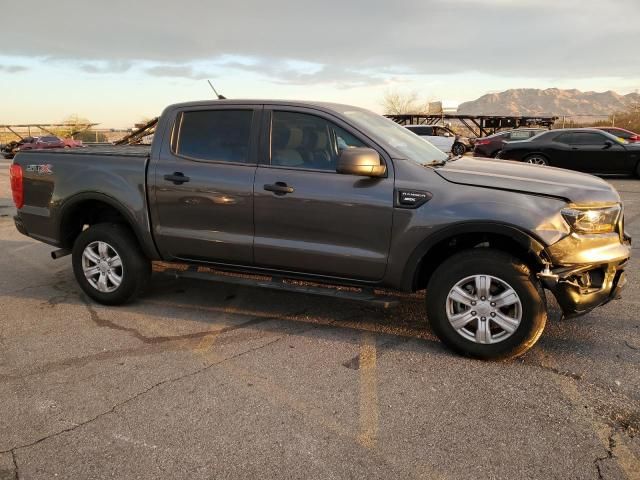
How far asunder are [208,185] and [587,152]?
13161mm

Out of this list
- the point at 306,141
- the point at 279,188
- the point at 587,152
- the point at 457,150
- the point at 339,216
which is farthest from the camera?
the point at 587,152

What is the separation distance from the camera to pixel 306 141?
4.14 m

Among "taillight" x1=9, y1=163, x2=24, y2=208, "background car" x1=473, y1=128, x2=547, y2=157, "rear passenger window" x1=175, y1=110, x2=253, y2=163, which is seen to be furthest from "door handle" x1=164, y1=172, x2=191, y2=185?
"background car" x1=473, y1=128, x2=547, y2=157

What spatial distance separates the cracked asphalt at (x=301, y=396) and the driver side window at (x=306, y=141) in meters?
1.36

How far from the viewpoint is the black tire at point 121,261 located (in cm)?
471

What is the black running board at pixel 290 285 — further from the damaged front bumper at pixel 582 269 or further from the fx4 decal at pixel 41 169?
the fx4 decal at pixel 41 169

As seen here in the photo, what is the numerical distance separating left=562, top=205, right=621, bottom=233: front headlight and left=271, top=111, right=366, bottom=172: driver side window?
4.95 feet

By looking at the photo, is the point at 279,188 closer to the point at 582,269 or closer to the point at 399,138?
the point at 399,138

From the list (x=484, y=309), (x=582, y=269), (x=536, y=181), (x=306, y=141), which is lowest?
(x=484, y=309)

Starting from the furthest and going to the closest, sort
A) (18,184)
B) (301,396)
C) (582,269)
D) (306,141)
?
(18,184)
(306,141)
(582,269)
(301,396)

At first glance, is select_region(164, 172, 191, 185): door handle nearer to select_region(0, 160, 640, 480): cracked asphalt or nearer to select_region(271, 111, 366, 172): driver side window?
select_region(271, 111, 366, 172): driver side window

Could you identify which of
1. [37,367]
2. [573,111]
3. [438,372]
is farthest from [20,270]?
[573,111]

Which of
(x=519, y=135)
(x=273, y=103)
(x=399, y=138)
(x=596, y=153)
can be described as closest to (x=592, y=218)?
(x=399, y=138)

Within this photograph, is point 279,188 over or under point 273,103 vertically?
under
